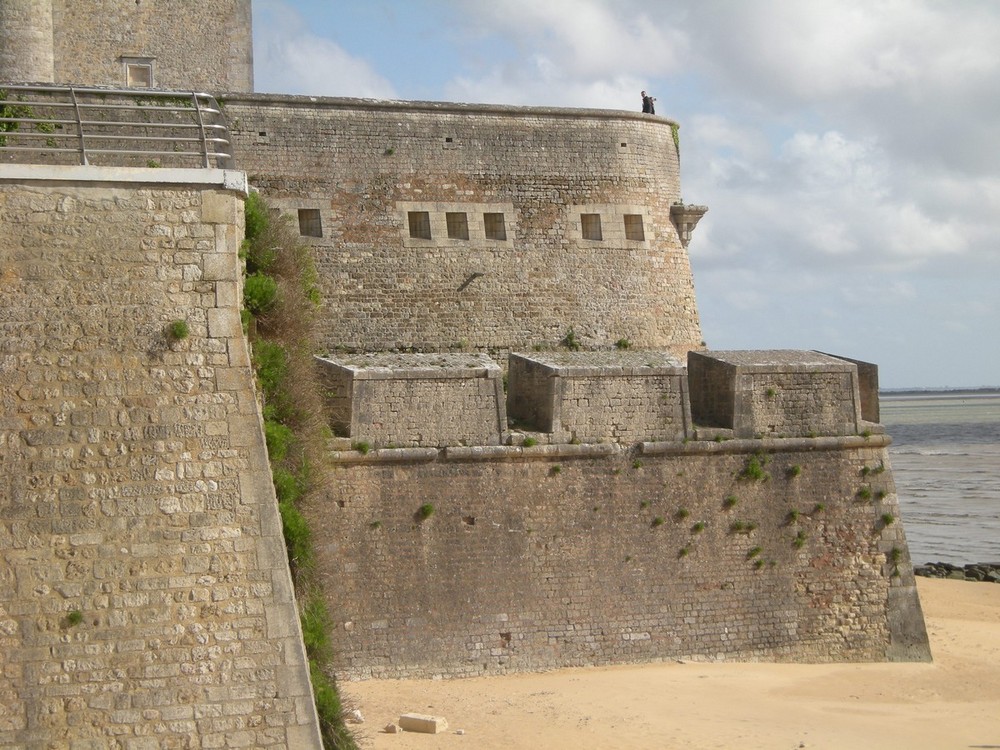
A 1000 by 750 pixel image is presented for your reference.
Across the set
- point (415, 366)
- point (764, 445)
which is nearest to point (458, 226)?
point (415, 366)

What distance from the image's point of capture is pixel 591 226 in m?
19.5

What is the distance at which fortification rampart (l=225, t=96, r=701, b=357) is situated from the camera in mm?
17875

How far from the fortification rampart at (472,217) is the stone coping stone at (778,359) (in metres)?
1.88

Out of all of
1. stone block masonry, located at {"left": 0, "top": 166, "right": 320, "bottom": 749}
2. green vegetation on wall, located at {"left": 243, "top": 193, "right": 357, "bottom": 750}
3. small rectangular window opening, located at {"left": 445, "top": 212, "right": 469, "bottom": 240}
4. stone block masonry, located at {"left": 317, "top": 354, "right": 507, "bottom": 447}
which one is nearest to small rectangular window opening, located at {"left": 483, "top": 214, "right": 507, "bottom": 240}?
small rectangular window opening, located at {"left": 445, "top": 212, "right": 469, "bottom": 240}

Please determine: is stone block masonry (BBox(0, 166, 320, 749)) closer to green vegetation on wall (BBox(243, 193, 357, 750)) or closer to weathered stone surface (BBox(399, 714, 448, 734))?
green vegetation on wall (BBox(243, 193, 357, 750))

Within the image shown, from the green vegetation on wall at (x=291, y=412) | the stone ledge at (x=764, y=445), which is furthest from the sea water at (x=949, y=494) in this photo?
the green vegetation on wall at (x=291, y=412)

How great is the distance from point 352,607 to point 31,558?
22.5 ft

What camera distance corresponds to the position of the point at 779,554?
17.0 m

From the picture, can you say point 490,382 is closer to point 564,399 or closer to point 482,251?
point 564,399

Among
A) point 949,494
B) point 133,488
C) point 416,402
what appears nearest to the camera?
point 133,488

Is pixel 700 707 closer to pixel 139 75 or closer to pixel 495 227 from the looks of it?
pixel 495 227

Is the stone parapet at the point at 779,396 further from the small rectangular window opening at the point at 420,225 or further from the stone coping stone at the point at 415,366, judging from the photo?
the small rectangular window opening at the point at 420,225

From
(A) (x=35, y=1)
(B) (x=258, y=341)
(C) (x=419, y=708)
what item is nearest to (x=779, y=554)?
(C) (x=419, y=708)

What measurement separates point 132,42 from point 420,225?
248 inches
